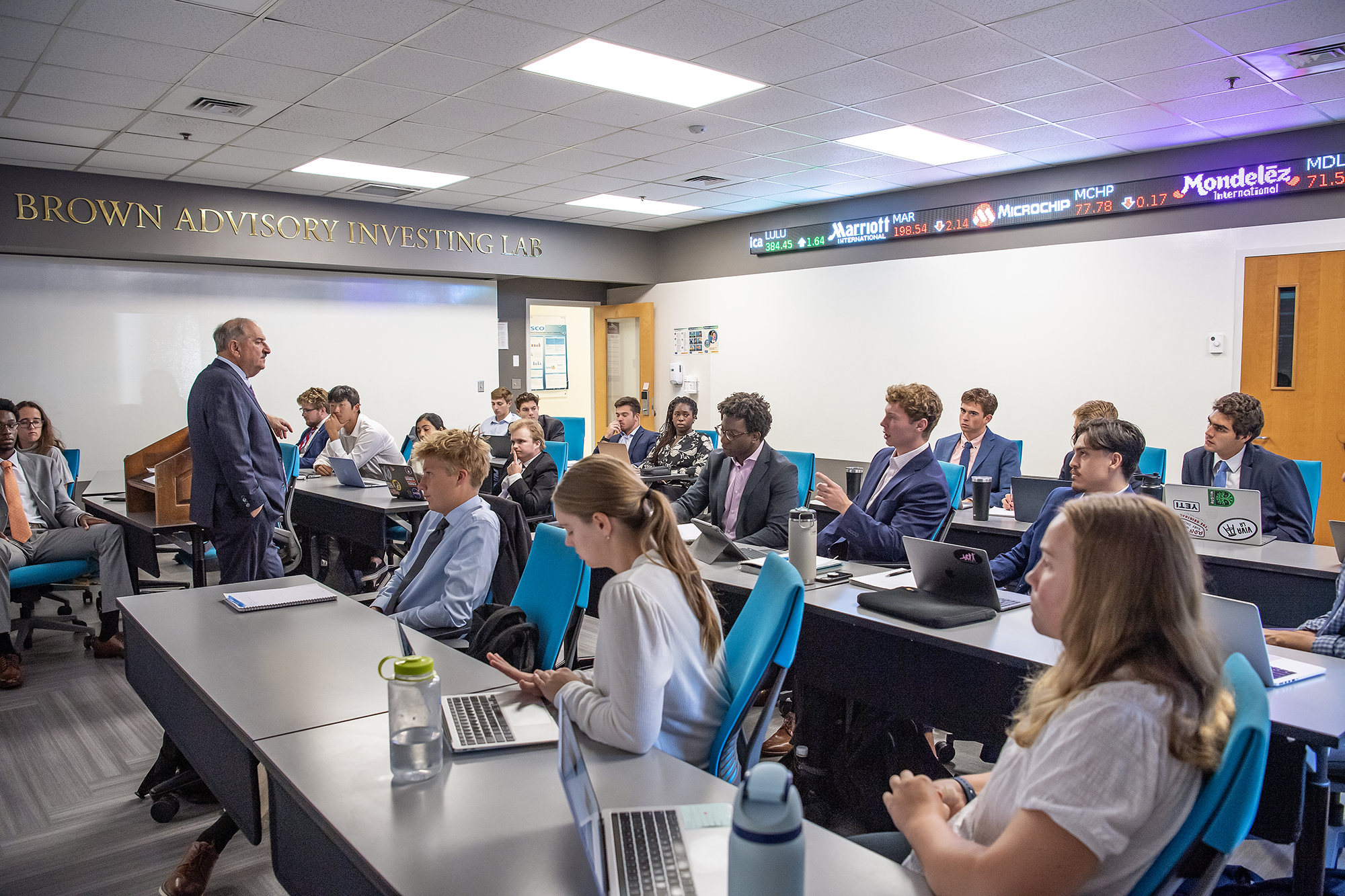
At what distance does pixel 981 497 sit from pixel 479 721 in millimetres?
3303

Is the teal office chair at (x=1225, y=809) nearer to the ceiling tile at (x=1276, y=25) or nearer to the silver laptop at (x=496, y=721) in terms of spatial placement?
the silver laptop at (x=496, y=721)

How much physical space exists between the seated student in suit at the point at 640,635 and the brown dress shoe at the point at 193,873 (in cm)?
108

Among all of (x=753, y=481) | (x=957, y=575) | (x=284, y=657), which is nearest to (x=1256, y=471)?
(x=753, y=481)

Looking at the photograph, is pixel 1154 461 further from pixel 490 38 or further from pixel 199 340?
pixel 199 340

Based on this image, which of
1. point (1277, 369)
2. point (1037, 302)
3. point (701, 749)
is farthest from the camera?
point (1037, 302)

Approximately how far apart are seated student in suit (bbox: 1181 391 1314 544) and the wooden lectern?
4862 millimetres

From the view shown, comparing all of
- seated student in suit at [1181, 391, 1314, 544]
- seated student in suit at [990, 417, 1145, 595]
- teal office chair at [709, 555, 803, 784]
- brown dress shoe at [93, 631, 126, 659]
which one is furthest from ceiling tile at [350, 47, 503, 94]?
seated student in suit at [1181, 391, 1314, 544]

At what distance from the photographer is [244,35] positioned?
390cm

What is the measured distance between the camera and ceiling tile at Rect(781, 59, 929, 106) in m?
4.39

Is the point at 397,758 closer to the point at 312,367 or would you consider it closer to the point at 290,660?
the point at 290,660

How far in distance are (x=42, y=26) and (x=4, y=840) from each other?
3.29m

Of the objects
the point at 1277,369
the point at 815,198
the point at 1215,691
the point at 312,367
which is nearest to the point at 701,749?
the point at 1215,691

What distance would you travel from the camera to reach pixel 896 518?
132 inches

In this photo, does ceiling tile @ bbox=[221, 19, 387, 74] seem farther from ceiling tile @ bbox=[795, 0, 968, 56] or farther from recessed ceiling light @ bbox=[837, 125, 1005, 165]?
recessed ceiling light @ bbox=[837, 125, 1005, 165]
